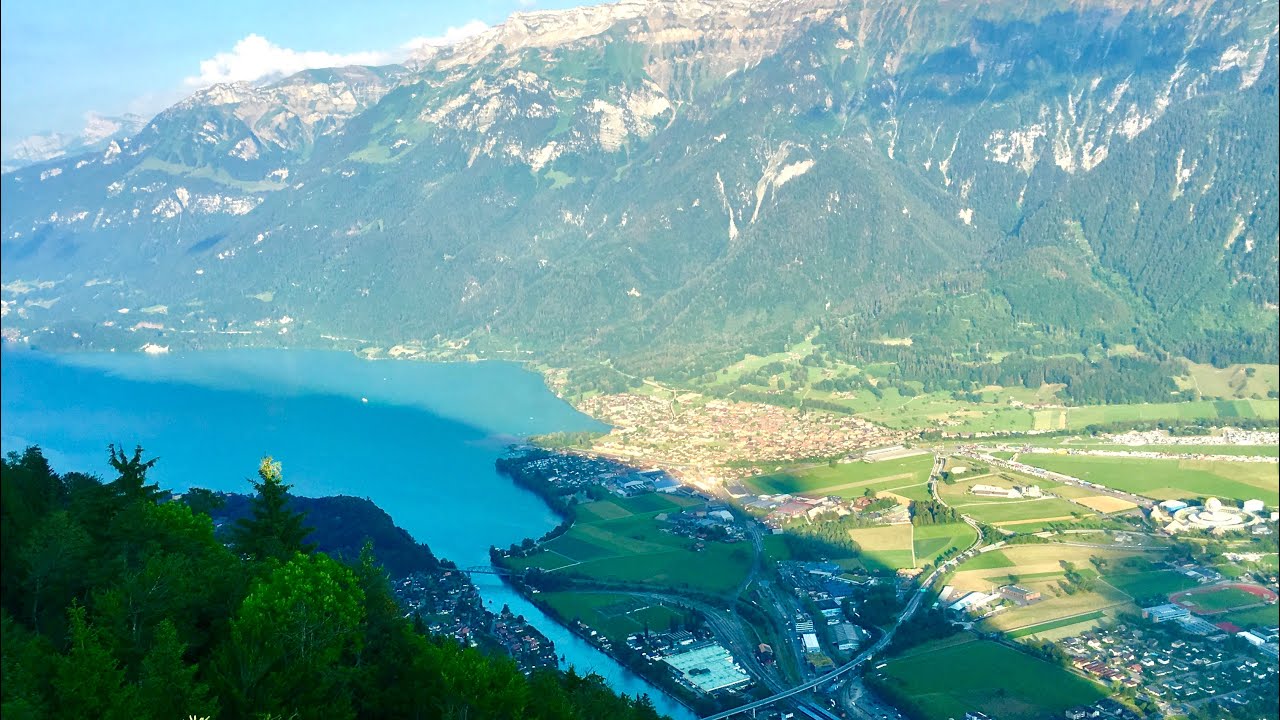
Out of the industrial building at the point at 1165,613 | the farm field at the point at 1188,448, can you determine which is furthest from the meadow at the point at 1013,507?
the industrial building at the point at 1165,613

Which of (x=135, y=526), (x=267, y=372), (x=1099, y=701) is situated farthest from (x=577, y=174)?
(x=135, y=526)

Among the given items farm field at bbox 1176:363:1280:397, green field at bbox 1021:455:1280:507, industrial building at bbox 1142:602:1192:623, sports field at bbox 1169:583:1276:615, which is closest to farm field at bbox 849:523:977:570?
industrial building at bbox 1142:602:1192:623

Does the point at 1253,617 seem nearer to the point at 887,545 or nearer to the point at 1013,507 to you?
the point at 887,545

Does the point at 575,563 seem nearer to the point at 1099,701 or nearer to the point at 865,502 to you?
the point at 865,502

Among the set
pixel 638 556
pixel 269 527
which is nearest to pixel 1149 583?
pixel 638 556

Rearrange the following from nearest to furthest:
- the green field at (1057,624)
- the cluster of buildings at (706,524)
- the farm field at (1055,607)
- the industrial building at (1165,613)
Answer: the green field at (1057,624), the industrial building at (1165,613), the farm field at (1055,607), the cluster of buildings at (706,524)

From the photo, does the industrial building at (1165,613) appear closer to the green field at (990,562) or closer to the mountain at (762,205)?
the green field at (990,562)

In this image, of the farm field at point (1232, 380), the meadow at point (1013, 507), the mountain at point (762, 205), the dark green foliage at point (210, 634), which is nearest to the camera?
the dark green foliage at point (210, 634)
